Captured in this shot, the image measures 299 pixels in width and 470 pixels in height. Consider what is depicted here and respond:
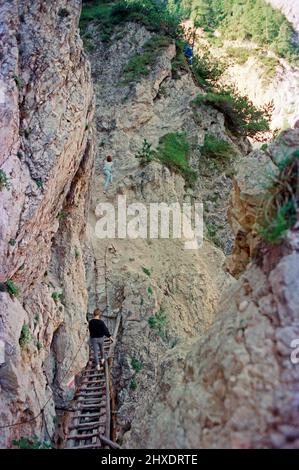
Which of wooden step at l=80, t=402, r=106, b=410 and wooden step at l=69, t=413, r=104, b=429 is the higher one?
wooden step at l=80, t=402, r=106, b=410

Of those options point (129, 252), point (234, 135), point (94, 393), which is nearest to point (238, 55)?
point (234, 135)

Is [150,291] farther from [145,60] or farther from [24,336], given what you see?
[145,60]

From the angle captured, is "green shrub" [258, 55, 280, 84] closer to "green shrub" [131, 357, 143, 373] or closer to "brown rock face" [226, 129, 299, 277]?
"green shrub" [131, 357, 143, 373]

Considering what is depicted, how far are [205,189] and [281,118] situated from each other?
54.8ft

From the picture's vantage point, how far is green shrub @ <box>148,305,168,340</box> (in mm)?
13297

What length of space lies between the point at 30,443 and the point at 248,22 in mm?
38888

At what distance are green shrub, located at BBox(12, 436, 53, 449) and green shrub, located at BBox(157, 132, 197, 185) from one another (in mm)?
13131

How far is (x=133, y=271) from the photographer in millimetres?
14656

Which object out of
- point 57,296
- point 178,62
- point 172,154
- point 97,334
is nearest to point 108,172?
point 172,154

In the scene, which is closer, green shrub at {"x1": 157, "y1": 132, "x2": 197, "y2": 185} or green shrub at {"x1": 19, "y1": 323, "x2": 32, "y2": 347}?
green shrub at {"x1": 19, "y1": 323, "x2": 32, "y2": 347}

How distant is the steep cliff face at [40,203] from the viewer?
7.89 m

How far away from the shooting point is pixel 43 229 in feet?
32.6

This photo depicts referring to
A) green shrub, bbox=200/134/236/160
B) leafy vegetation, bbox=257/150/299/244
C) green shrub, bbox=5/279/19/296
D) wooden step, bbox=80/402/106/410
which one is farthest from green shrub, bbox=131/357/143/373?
green shrub, bbox=200/134/236/160
